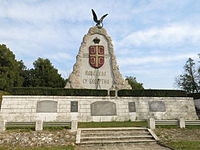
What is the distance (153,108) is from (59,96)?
8925 mm

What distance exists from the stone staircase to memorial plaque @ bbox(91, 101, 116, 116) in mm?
5700

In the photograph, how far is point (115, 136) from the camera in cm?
1045

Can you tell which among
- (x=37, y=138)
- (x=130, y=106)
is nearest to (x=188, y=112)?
(x=130, y=106)

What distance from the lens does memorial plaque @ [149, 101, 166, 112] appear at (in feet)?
59.3

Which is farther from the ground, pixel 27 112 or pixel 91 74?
pixel 91 74

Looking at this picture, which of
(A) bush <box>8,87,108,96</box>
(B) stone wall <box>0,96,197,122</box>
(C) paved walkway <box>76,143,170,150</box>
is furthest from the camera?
(A) bush <box>8,87,108,96</box>

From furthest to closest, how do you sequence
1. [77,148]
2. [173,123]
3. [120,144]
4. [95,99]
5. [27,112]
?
1. [95,99]
2. [27,112]
3. [173,123]
4. [120,144]
5. [77,148]

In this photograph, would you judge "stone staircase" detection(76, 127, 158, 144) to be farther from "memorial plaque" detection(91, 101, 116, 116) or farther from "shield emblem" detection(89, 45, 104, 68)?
"shield emblem" detection(89, 45, 104, 68)

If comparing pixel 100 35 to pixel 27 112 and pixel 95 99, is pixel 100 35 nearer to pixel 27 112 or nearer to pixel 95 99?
pixel 95 99

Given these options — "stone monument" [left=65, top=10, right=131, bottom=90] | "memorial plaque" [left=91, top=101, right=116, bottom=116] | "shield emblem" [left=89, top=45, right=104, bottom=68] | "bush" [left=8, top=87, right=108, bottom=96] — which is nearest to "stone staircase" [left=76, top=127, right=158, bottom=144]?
"memorial plaque" [left=91, top=101, right=116, bottom=116]

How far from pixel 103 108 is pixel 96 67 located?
6.94 m

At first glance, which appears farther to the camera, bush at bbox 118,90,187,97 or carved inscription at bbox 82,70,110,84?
carved inscription at bbox 82,70,110,84

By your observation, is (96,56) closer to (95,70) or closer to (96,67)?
(96,67)

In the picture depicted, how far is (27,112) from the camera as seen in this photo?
16.3 metres
